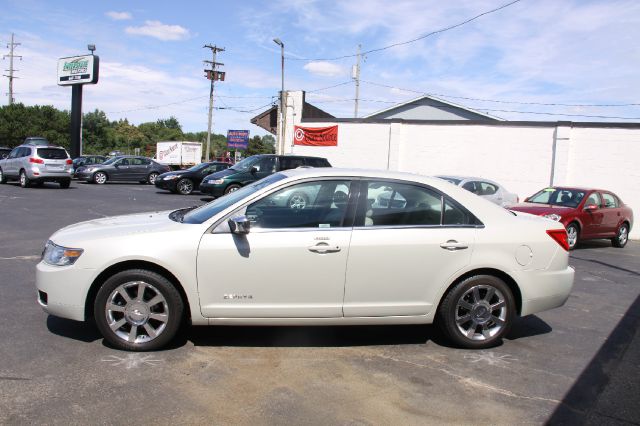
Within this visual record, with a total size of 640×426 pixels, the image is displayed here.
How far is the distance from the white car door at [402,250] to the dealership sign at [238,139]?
142 feet

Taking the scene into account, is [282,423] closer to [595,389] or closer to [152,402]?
[152,402]

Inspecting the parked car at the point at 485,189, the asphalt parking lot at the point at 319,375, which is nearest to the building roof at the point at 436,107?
the parked car at the point at 485,189

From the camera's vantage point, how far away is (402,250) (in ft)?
14.6

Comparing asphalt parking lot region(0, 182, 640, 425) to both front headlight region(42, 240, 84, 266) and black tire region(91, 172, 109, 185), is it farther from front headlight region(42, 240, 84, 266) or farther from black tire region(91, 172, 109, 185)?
black tire region(91, 172, 109, 185)

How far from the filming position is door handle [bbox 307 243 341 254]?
431cm

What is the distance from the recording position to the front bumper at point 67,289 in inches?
166

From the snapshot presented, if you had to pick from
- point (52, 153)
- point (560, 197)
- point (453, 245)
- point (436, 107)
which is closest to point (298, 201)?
point (453, 245)

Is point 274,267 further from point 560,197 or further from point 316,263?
point 560,197

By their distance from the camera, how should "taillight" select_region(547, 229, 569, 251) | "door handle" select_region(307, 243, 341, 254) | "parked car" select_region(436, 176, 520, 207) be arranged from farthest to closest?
1. "parked car" select_region(436, 176, 520, 207)
2. "taillight" select_region(547, 229, 569, 251)
3. "door handle" select_region(307, 243, 341, 254)

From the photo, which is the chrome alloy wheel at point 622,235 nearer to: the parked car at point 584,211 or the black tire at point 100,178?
the parked car at point 584,211

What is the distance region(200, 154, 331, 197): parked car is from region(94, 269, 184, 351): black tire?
13.4 m

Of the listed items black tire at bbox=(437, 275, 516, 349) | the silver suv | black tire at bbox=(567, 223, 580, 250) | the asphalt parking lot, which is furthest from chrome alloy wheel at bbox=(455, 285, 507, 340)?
the silver suv

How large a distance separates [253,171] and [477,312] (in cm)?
1429

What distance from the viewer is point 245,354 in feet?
14.5
